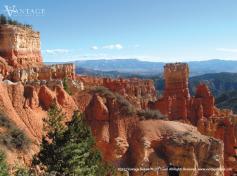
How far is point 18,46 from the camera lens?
44156 millimetres

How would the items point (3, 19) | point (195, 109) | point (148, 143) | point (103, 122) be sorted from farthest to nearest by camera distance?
point (195, 109) < point (3, 19) < point (103, 122) < point (148, 143)

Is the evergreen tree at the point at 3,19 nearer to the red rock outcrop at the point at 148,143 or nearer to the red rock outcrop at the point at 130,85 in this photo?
the red rock outcrop at the point at 130,85

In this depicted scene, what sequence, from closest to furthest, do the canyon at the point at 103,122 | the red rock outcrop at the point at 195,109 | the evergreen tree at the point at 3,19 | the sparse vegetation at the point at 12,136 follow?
the sparse vegetation at the point at 12,136 < the canyon at the point at 103,122 < the evergreen tree at the point at 3,19 < the red rock outcrop at the point at 195,109

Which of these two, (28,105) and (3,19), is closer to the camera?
(28,105)

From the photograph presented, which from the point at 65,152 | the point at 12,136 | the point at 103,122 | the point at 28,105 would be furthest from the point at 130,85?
the point at 65,152

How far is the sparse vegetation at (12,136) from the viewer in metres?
25.8

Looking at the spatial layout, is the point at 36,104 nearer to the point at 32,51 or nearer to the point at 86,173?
the point at 86,173

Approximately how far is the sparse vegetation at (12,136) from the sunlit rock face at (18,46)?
15680mm

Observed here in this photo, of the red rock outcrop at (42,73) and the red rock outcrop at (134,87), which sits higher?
the red rock outcrop at (42,73)

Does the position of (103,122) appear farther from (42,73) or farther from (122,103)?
(42,73)

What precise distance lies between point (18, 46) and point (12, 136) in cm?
1904

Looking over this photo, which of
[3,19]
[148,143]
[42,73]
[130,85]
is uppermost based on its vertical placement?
[3,19]

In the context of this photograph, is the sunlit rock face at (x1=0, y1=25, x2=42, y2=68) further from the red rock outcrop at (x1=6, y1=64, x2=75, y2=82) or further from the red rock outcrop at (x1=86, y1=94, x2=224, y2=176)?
the red rock outcrop at (x1=86, y1=94, x2=224, y2=176)

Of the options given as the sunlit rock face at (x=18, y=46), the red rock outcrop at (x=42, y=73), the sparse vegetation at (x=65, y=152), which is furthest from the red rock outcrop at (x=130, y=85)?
the sparse vegetation at (x=65, y=152)
